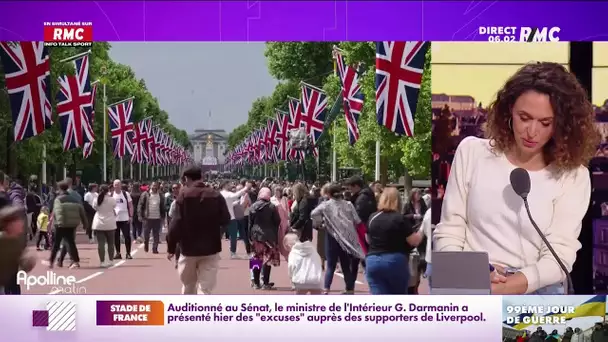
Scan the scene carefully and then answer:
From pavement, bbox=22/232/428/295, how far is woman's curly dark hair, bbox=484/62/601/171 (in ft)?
3.66

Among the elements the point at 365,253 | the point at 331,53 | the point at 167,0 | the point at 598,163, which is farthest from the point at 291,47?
the point at 598,163

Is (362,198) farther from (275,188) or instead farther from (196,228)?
(196,228)

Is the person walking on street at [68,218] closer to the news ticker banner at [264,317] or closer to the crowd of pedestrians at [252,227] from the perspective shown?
the crowd of pedestrians at [252,227]

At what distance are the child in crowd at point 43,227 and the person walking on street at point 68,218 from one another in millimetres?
57

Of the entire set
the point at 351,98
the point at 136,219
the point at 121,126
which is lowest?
the point at 136,219

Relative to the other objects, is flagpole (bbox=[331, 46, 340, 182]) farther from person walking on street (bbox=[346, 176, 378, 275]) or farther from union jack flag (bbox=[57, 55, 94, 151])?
union jack flag (bbox=[57, 55, 94, 151])

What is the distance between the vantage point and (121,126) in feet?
30.3

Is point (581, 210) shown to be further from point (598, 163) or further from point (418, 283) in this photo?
point (418, 283)

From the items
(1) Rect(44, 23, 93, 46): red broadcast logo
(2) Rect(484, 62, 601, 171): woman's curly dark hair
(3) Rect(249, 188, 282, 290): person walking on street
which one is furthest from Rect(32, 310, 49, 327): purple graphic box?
(2) Rect(484, 62, 601, 171): woman's curly dark hair

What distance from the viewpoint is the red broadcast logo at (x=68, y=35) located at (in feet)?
28.6

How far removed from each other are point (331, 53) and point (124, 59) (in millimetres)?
1310

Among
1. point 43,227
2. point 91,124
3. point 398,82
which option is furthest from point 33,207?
point 398,82

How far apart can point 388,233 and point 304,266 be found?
1.93 ft

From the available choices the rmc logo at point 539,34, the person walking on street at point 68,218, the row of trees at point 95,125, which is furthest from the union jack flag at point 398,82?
the person walking on street at point 68,218
